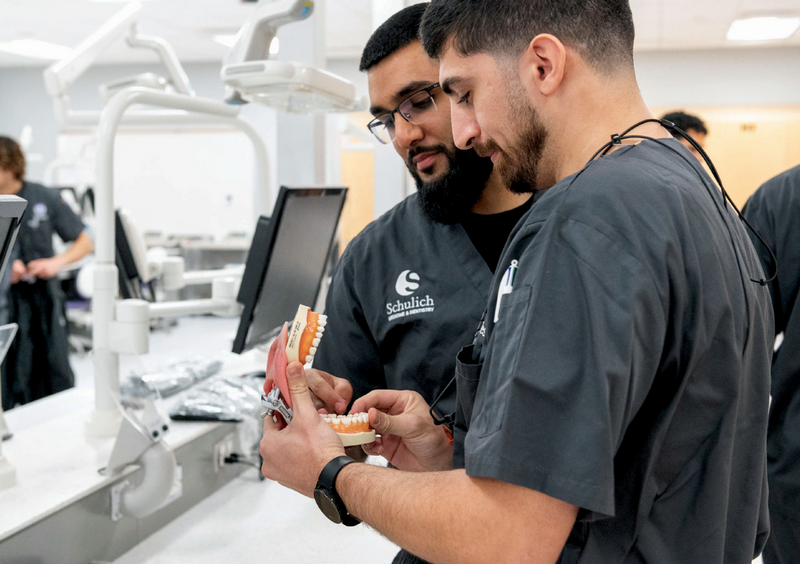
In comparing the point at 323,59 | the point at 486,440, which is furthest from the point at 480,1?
the point at 323,59

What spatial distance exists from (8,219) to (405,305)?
0.64 m

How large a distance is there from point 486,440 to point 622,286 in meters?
0.18

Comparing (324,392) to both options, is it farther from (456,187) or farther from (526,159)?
(526,159)

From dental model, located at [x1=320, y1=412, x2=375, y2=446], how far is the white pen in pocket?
0.35m

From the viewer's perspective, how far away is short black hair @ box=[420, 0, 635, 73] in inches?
28.7

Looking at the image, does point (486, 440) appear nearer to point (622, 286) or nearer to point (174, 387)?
point (622, 286)

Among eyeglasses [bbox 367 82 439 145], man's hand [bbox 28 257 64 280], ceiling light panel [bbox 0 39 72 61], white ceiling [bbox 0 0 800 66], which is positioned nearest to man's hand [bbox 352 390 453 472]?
eyeglasses [bbox 367 82 439 145]

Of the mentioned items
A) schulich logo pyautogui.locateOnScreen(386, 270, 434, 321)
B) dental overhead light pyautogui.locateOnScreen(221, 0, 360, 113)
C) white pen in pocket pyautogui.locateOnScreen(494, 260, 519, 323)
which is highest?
dental overhead light pyautogui.locateOnScreen(221, 0, 360, 113)

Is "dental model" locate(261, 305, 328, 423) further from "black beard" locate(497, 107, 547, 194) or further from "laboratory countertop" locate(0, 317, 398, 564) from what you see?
"laboratory countertop" locate(0, 317, 398, 564)

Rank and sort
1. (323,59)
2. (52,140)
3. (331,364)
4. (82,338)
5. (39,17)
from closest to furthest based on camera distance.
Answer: (331,364) < (323,59) < (82,338) < (39,17) < (52,140)

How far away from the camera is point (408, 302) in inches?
49.3

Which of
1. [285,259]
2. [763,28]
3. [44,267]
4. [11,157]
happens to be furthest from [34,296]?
[763,28]

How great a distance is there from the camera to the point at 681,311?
2.06 ft

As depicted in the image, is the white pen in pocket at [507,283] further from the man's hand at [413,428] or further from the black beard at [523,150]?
the man's hand at [413,428]
